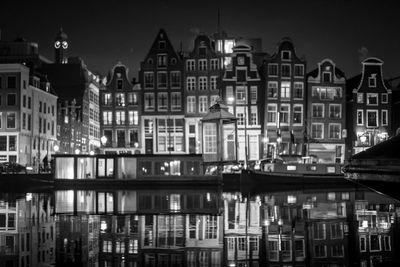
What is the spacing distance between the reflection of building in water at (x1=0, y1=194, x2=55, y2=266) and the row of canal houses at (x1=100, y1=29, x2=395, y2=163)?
4353 cm

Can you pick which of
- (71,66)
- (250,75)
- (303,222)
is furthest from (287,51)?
(303,222)

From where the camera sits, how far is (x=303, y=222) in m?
14.7

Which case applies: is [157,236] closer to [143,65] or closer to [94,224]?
[94,224]

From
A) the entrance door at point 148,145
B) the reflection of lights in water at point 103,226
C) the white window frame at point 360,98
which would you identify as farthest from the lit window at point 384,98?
the reflection of lights in water at point 103,226

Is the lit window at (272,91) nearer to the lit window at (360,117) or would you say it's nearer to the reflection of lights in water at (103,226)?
the lit window at (360,117)

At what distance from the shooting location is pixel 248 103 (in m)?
→ 59.6

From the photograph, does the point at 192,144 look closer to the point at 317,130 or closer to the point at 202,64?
the point at 202,64

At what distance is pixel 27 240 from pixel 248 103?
49659 millimetres

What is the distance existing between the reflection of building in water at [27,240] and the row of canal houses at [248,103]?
43.5 m

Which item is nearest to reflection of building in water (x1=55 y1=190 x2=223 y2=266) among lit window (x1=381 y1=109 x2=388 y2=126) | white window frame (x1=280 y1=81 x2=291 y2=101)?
white window frame (x1=280 y1=81 x2=291 y2=101)

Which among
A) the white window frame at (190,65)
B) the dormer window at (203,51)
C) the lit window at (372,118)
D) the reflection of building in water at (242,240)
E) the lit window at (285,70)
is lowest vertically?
the reflection of building in water at (242,240)

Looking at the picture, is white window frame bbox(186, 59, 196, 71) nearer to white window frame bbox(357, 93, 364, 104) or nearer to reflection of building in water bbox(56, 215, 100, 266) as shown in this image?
white window frame bbox(357, 93, 364, 104)

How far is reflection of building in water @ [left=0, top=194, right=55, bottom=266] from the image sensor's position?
8312mm

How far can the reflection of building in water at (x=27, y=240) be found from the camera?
27.3 ft
